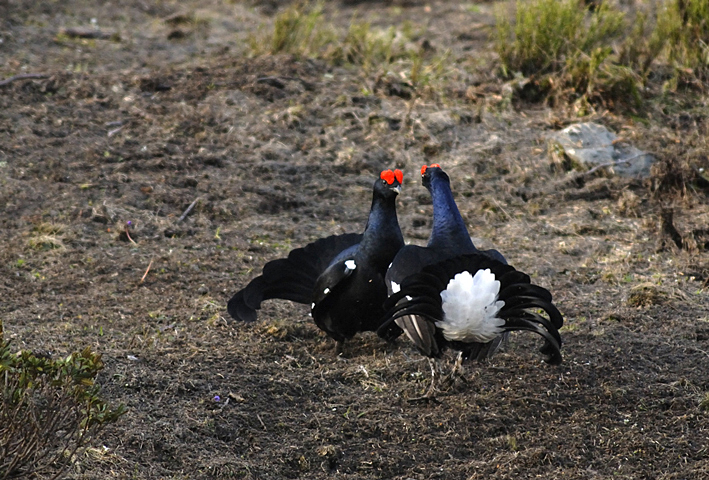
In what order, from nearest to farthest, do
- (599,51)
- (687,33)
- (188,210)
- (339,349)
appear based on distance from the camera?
1. (339,349)
2. (188,210)
3. (599,51)
4. (687,33)

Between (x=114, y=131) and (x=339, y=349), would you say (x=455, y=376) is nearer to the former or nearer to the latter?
(x=339, y=349)

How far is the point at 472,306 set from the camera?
3.73 metres

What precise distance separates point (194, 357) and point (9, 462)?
1.57 meters

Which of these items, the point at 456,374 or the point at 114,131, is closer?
the point at 456,374

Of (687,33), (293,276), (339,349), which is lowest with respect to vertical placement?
(339,349)

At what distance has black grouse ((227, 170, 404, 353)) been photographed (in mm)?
4562

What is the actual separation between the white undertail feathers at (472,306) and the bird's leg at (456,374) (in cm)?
36

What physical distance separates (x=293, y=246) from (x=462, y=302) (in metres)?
2.43

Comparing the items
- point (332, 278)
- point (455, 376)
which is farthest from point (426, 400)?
point (332, 278)

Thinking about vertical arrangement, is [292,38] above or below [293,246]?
above

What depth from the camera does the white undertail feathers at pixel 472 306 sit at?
12.0 ft

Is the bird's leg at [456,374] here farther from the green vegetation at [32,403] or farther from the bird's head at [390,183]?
the green vegetation at [32,403]

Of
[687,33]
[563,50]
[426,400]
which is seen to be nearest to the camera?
[426,400]

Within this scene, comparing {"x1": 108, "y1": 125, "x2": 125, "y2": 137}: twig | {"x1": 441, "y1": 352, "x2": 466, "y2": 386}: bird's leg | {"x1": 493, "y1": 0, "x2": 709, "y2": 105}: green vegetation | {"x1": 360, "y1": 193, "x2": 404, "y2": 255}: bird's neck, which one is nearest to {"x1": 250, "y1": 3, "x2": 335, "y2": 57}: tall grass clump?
{"x1": 493, "y1": 0, "x2": 709, "y2": 105}: green vegetation
